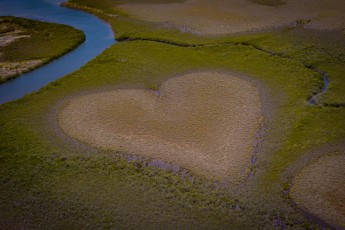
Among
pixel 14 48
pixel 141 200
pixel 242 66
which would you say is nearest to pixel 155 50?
pixel 242 66

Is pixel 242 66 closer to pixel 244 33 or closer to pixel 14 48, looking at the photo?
pixel 244 33

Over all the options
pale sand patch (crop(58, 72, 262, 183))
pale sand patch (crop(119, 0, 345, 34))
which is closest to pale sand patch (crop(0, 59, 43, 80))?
pale sand patch (crop(58, 72, 262, 183))

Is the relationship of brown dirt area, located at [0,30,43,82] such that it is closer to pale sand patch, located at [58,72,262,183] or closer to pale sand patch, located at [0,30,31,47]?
pale sand patch, located at [0,30,31,47]

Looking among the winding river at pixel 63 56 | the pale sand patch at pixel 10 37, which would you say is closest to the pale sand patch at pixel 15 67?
the winding river at pixel 63 56

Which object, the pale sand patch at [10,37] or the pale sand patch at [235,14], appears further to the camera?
the pale sand patch at [235,14]

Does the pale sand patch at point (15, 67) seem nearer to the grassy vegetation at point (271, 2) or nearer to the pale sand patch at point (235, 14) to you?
the pale sand patch at point (235, 14)
